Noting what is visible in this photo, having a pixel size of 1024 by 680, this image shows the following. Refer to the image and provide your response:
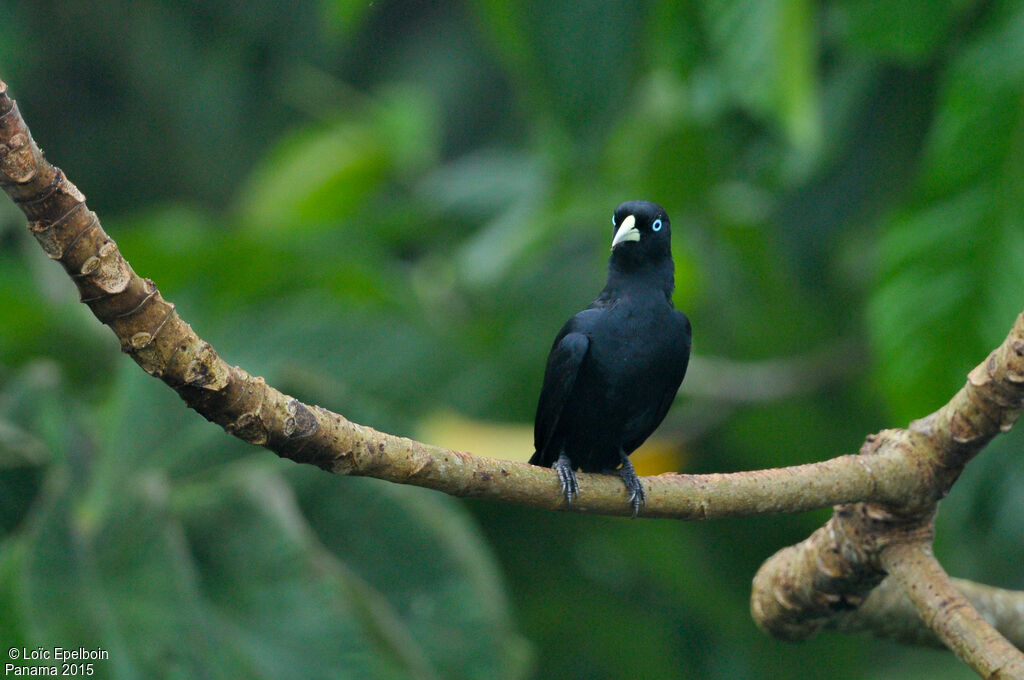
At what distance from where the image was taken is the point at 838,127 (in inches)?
171

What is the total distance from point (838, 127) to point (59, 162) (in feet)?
21.2

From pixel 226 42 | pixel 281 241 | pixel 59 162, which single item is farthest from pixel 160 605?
pixel 59 162

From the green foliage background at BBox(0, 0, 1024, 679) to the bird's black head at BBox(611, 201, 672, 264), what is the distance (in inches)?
29.2

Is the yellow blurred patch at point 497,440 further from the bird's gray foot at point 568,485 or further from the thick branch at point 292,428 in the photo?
the thick branch at point 292,428

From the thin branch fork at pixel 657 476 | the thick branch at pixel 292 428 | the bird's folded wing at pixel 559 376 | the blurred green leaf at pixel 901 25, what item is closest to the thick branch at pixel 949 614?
the thin branch fork at pixel 657 476

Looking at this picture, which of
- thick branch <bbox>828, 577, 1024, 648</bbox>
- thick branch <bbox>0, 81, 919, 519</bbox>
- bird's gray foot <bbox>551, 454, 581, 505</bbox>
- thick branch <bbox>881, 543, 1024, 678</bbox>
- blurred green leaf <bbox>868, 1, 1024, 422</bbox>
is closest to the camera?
thick branch <bbox>0, 81, 919, 519</bbox>

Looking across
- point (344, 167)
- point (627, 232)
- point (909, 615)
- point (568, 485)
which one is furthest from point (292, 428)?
point (344, 167)

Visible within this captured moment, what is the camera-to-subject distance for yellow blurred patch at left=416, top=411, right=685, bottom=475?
507 centimetres

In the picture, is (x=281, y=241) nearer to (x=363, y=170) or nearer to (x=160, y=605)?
(x=363, y=170)

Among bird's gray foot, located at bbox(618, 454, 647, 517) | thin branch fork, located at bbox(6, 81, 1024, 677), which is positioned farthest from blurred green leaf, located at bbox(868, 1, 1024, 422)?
Result: bird's gray foot, located at bbox(618, 454, 647, 517)

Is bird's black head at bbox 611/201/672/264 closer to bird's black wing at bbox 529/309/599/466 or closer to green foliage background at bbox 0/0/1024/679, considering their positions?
bird's black wing at bbox 529/309/599/466

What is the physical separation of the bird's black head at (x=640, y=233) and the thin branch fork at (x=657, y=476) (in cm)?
52

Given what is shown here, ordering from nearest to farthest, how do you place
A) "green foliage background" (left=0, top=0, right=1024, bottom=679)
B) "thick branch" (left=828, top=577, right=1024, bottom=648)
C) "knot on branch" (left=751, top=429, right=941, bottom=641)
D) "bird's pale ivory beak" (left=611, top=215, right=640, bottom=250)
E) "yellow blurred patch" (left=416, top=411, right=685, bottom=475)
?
"knot on branch" (left=751, top=429, right=941, bottom=641), "bird's pale ivory beak" (left=611, top=215, right=640, bottom=250), "thick branch" (left=828, top=577, right=1024, bottom=648), "green foliage background" (left=0, top=0, right=1024, bottom=679), "yellow blurred patch" (left=416, top=411, right=685, bottom=475)

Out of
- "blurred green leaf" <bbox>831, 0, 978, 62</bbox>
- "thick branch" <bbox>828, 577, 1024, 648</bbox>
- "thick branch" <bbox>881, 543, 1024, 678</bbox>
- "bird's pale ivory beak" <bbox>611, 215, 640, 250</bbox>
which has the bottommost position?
"thick branch" <bbox>881, 543, 1024, 678</bbox>
